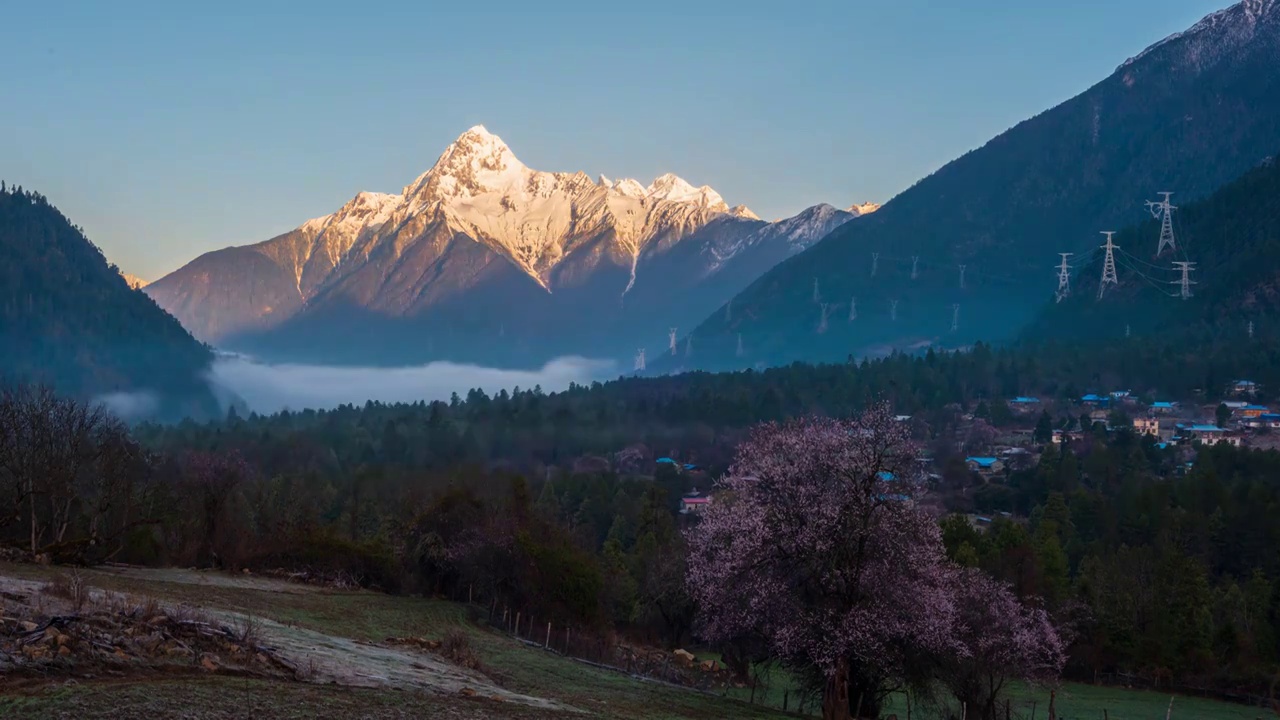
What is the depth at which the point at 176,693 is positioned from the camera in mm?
23453

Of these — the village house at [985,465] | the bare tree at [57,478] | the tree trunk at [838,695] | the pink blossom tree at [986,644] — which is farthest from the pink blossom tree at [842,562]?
the village house at [985,465]

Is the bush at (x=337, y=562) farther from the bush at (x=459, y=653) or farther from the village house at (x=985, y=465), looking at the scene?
the village house at (x=985, y=465)

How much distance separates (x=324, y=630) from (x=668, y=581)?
47199 millimetres

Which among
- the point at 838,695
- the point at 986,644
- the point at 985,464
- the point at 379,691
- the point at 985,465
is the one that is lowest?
the point at 838,695

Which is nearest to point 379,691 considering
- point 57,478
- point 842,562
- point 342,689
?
point 342,689

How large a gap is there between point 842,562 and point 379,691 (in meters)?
17.3

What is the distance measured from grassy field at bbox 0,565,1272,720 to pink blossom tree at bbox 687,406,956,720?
3152mm

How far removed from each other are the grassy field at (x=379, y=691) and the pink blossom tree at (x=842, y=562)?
3152 millimetres

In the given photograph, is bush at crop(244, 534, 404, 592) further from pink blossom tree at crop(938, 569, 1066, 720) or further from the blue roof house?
the blue roof house

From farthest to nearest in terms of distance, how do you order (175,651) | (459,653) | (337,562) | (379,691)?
(337,562) → (459,653) → (379,691) → (175,651)

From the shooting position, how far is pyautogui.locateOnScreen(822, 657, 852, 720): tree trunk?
37250mm

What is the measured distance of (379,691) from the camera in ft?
91.0

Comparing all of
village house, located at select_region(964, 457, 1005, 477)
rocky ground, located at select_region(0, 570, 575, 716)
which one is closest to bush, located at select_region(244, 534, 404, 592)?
rocky ground, located at select_region(0, 570, 575, 716)

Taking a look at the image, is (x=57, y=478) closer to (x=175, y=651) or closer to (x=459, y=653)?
(x=459, y=653)
